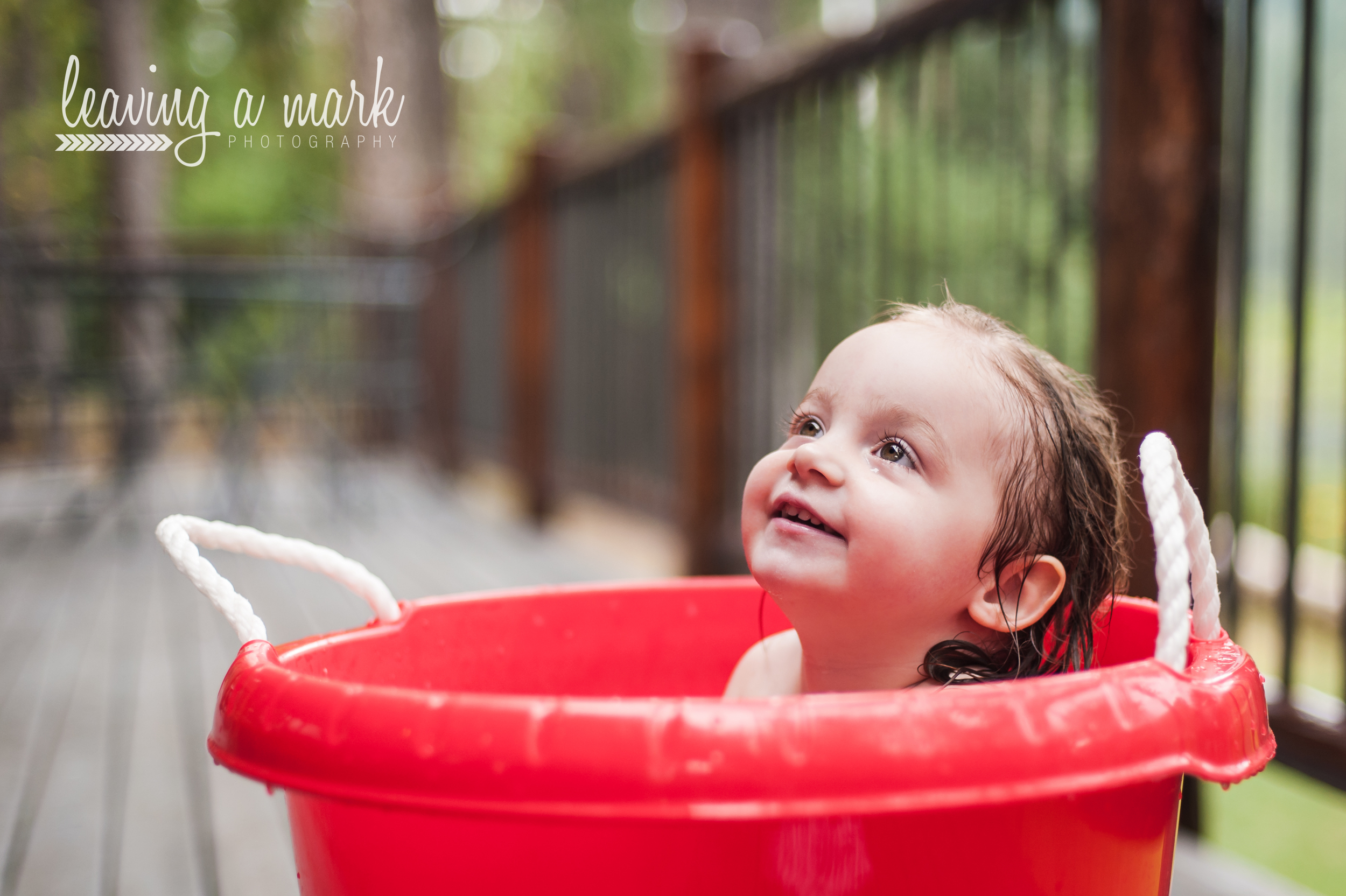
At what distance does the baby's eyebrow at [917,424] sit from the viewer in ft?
2.62

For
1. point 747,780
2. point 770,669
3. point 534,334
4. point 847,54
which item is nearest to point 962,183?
point 847,54

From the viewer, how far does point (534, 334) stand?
13.7 ft

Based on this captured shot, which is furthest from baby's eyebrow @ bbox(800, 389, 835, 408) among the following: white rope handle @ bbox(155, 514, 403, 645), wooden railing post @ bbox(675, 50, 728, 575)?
wooden railing post @ bbox(675, 50, 728, 575)

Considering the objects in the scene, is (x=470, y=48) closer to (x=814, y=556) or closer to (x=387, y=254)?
(x=387, y=254)

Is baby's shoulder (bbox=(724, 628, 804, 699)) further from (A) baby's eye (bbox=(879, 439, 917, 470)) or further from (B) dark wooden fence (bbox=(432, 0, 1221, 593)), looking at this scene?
(B) dark wooden fence (bbox=(432, 0, 1221, 593))

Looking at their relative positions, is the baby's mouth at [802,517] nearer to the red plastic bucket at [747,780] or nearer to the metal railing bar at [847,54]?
the red plastic bucket at [747,780]

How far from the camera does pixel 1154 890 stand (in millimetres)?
665

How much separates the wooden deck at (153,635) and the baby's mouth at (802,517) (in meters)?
0.76

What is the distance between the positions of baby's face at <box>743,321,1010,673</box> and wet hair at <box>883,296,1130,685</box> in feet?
0.05

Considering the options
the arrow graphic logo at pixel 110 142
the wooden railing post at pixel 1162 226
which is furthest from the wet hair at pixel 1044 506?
the arrow graphic logo at pixel 110 142

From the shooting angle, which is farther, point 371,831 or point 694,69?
point 694,69

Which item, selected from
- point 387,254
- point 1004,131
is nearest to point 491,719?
point 1004,131

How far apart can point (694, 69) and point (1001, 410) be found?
207 cm

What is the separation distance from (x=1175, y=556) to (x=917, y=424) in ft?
0.74
